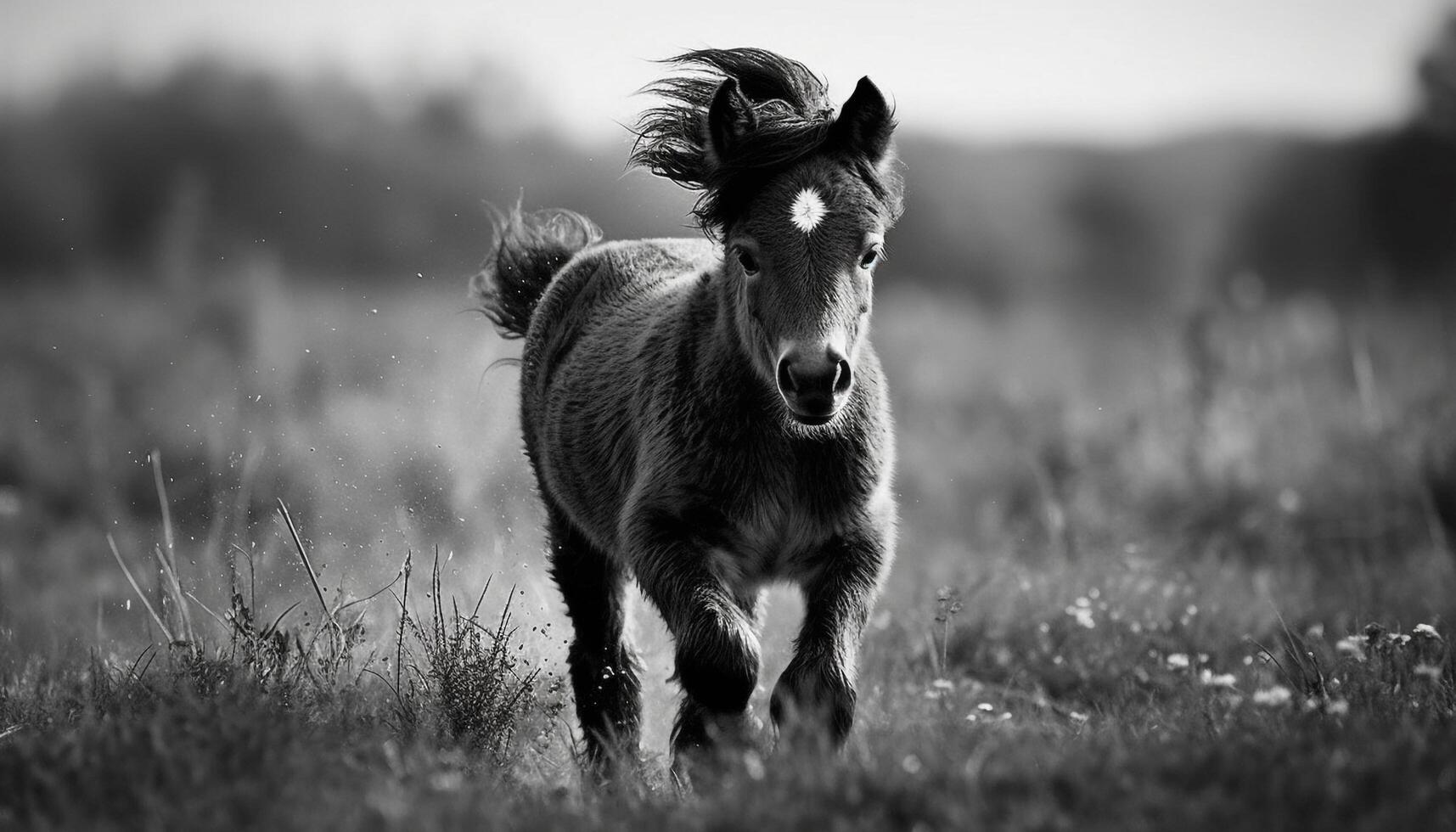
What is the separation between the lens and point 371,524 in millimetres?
A: 9062

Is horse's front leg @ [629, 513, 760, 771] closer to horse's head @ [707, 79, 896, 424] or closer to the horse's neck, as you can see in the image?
the horse's neck

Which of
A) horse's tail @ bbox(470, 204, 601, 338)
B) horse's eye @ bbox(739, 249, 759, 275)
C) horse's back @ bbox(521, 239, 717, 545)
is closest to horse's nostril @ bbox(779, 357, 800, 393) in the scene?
horse's eye @ bbox(739, 249, 759, 275)

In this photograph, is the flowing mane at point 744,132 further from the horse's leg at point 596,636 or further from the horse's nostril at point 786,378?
the horse's leg at point 596,636

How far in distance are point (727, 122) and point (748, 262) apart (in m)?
0.58

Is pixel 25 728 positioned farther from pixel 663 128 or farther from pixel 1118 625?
pixel 1118 625

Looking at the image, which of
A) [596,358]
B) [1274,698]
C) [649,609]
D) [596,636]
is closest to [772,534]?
[596,358]

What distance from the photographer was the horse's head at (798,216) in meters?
4.56

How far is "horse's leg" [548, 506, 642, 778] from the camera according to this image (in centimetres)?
623

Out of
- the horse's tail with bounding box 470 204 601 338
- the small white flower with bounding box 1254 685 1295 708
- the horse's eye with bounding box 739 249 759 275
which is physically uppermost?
the horse's tail with bounding box 470 204 601 338

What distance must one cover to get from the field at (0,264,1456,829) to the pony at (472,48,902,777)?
14.4 inches

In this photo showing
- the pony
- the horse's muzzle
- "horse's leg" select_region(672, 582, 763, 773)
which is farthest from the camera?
the pony

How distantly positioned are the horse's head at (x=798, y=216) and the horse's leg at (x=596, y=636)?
1.87 metres

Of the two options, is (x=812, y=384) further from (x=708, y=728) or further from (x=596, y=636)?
(x=596, y=636)

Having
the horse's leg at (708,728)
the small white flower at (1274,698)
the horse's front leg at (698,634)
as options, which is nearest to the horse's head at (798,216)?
the horse's front leg at (698,634)
